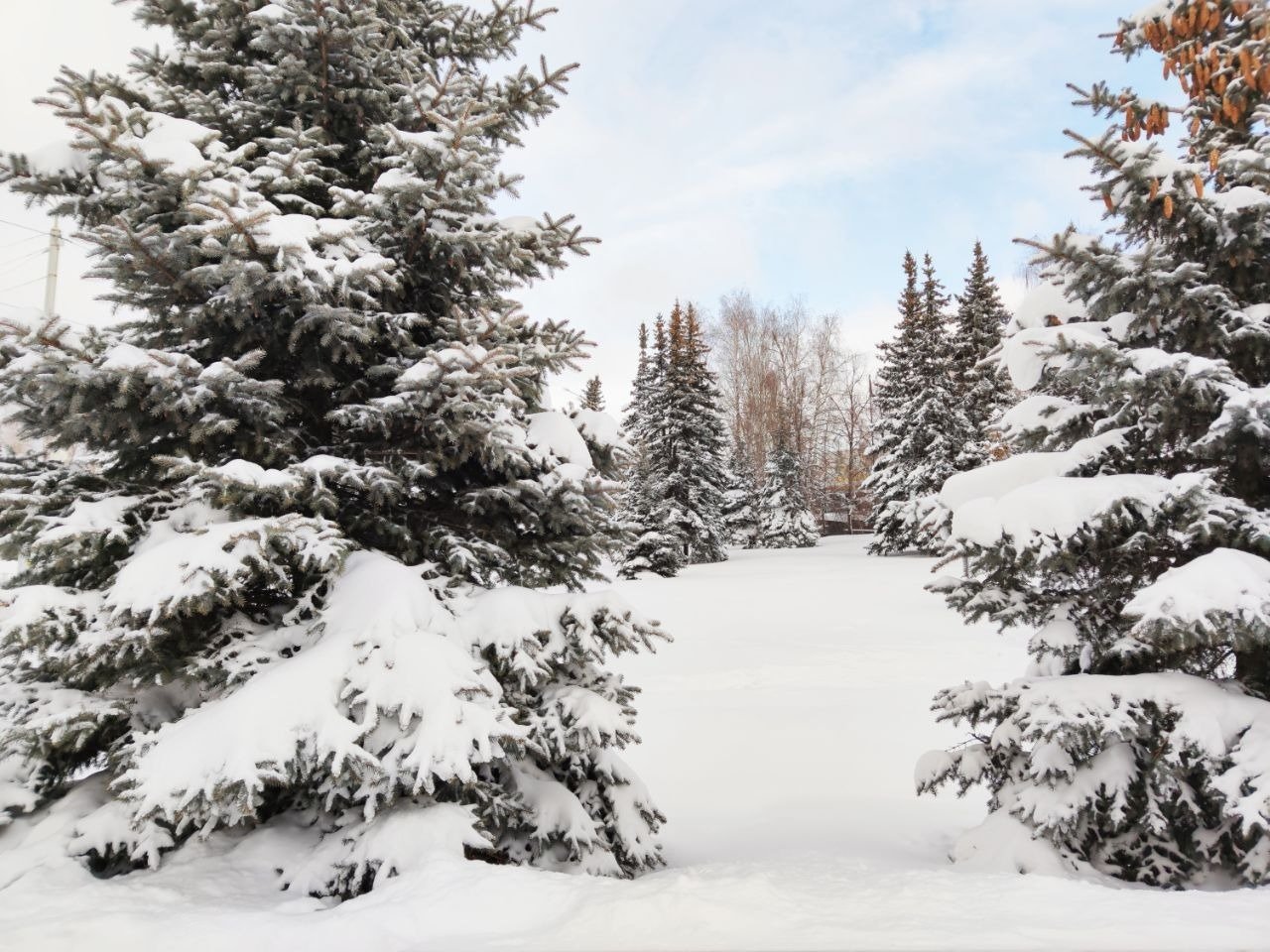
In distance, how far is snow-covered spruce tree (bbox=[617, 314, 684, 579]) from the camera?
19.7 metres

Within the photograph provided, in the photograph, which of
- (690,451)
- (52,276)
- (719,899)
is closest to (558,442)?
(719,899)

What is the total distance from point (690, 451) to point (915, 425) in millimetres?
7925

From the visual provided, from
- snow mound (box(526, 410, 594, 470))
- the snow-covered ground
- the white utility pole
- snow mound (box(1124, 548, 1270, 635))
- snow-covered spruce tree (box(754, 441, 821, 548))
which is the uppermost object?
the white utility pole

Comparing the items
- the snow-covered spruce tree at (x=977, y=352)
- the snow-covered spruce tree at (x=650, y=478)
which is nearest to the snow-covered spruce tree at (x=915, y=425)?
the snow-covered spruce tree at (x=977, y=352)

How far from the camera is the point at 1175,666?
3.60 meters

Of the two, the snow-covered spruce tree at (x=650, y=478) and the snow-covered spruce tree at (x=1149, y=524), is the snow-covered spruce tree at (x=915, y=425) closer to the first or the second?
the snow-covered spruce tree at (x=650, y=478)

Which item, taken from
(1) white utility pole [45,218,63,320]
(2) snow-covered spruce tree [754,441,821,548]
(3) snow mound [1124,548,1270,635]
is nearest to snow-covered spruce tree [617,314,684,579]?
(2) snow-covered spruce tree [754,441,821,548]

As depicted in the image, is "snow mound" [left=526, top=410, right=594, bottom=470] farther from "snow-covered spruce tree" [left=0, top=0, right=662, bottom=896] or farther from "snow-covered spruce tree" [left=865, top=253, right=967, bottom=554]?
"snow-covered spruce tree" [left=865, top=253, right=967, bottom=554]

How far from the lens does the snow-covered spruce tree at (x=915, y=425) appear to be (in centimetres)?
2244

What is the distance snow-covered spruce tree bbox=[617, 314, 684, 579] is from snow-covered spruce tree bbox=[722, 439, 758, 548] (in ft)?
24.0

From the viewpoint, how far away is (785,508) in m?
30.0

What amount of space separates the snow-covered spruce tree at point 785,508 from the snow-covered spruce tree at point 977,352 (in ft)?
25.9

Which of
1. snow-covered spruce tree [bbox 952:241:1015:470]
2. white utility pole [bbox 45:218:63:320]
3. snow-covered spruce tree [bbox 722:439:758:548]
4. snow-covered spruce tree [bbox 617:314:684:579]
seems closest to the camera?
white utility pole [bbox 45:218:63:320]

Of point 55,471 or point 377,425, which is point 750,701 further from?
point 55,471
